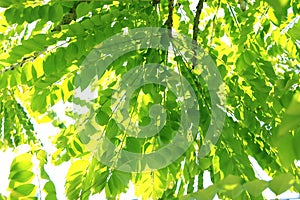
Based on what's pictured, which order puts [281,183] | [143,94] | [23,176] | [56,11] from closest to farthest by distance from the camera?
1. [281,183]
2. [23,176]
3. [56,11]
4. [143,94]

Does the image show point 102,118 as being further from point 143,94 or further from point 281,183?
point 281,183

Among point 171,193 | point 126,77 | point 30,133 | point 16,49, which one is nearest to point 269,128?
point 171,193

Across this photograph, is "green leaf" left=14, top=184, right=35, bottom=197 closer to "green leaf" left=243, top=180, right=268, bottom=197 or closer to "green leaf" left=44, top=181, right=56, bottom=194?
"green leaf" left=44, top=181, right=56, bottom=194

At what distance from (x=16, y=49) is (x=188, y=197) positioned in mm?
869

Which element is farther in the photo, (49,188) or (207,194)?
(49,188)

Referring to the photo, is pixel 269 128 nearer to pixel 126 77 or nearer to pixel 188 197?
pixel 126 77

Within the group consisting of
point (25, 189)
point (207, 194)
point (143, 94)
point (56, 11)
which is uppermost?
point (56, 11)

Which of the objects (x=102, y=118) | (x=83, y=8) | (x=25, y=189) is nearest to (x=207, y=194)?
(x=25, y=189)

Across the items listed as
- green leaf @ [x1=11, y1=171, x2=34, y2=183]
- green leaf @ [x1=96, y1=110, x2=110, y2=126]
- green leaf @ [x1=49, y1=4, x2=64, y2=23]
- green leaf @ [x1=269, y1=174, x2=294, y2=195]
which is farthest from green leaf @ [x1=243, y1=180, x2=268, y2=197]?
green leaf @ [x1=49, y1=4, x2=64, y2=23]

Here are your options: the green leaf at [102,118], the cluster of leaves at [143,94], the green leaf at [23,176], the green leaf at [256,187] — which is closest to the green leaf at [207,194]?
the green leaf at [256,187]

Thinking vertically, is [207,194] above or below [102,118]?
above

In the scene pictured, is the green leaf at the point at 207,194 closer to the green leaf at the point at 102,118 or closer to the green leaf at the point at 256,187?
the green leaf at the point at 256,187

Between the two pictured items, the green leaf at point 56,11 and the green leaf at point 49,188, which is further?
the green leaf at point 56,11

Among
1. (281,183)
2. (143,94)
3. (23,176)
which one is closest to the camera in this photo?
(281,183)
